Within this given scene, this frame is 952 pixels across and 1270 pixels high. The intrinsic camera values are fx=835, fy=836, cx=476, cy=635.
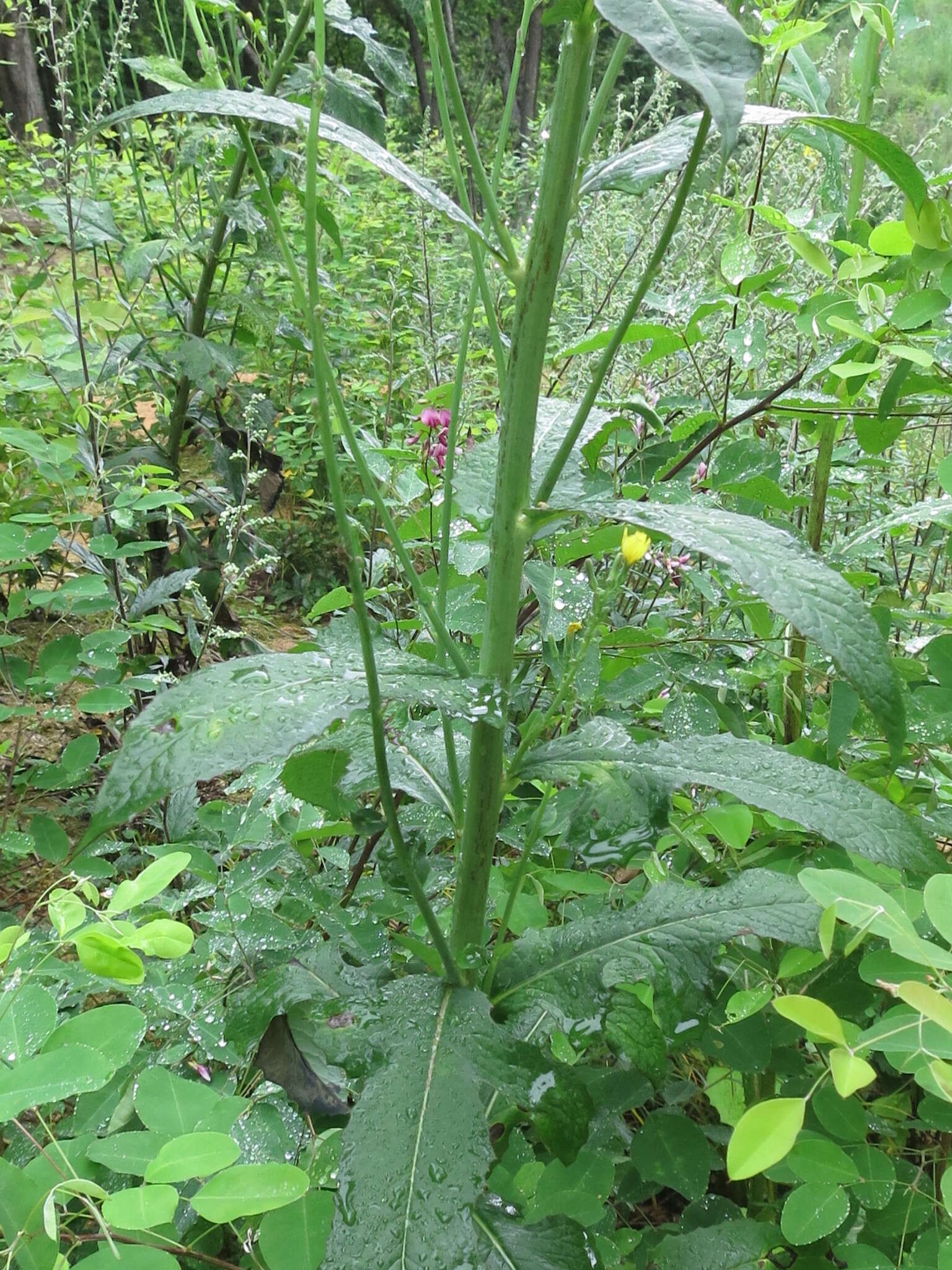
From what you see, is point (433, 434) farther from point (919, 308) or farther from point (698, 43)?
point (698, 43)

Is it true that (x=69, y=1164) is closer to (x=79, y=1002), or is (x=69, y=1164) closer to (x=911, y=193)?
(x=79, y=1002)

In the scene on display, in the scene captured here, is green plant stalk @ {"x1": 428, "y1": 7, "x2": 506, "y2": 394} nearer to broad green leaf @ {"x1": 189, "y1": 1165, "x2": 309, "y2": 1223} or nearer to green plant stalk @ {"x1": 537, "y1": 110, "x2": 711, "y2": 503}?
green plant stalk @ {"x1": 537, "y1": 110, "x2": 711, "y2": 503}

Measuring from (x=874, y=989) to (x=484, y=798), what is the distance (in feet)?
1.57

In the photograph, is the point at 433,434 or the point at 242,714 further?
the point at 433,434

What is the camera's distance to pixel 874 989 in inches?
35.9

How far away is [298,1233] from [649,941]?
1.42ft

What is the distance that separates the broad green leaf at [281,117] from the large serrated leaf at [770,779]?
50 centimetres

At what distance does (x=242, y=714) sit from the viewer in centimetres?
64

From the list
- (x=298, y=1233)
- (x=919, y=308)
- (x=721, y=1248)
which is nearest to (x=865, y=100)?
(x=919, y=308)

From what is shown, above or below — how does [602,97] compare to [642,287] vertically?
above

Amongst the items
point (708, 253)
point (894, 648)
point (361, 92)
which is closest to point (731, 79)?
point (361, 92)

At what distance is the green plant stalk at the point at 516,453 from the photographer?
75 cm

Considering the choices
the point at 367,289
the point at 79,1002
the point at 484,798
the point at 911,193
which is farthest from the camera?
the point at 367,289

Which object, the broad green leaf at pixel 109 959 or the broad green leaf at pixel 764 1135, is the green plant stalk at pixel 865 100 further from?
the broad green leaf at pixel 109 959
